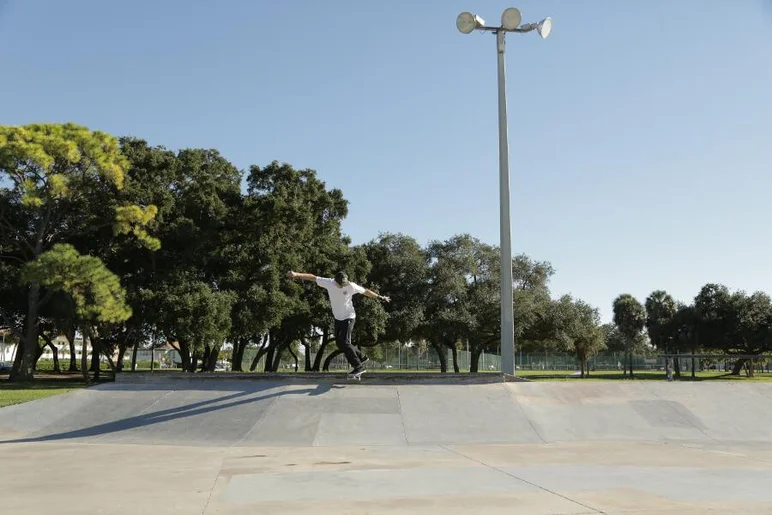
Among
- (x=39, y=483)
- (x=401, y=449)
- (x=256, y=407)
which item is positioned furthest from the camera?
(x=256, y=407)

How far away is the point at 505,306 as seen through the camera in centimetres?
1386

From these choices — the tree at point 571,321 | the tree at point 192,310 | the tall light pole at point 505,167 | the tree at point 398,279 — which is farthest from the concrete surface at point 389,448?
the tree at point 571,321

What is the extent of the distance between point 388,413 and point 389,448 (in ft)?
5.49

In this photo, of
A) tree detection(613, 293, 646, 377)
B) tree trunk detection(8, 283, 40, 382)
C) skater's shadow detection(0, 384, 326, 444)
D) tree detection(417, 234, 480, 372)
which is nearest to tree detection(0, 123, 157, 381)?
tree trunk detection(8, 283, 40, 382)

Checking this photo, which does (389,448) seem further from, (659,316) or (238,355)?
(659,316)

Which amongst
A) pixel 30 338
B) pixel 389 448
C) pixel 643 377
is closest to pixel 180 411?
pixel 389 448

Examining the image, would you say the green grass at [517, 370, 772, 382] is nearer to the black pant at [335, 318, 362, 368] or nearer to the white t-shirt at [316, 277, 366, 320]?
the black pant at [335, 318, 362, 368]

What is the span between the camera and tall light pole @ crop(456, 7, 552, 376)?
13781mm

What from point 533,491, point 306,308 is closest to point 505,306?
point 533,491

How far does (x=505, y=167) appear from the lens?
47.5 feet

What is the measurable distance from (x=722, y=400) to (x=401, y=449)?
23.4 feet

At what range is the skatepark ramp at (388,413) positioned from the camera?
9.98 metres

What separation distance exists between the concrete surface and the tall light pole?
1.46m

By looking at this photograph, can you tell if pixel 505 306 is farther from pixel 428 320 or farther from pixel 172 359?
pixel 172 359
